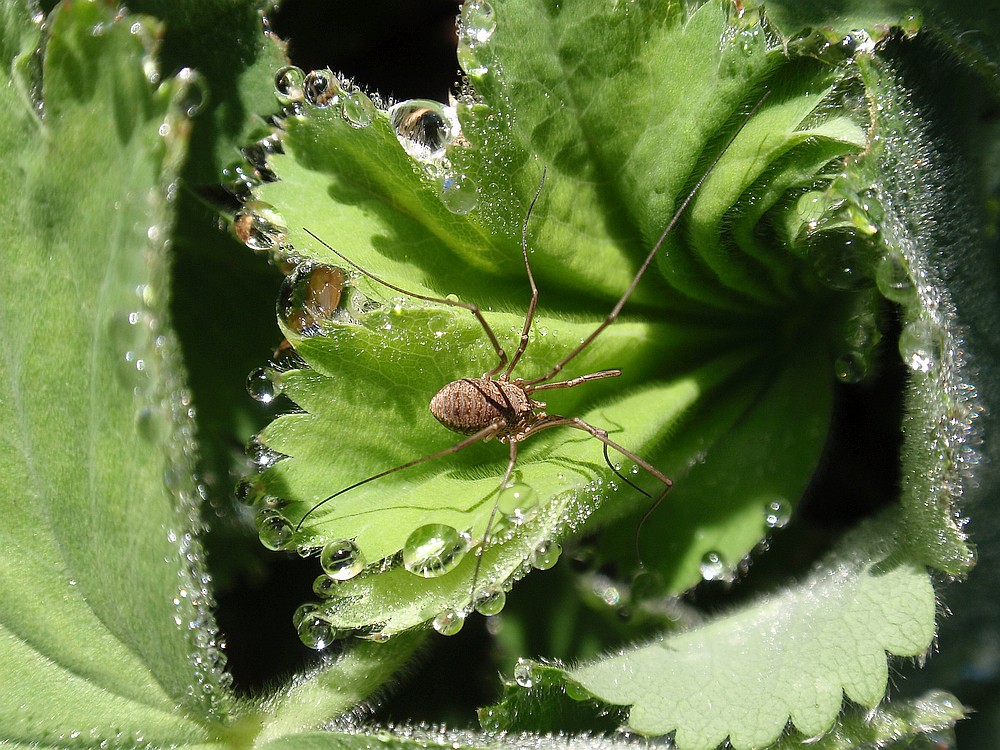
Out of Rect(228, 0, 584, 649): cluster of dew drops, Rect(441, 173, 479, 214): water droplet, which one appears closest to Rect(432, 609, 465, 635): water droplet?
Rect(228, 0, 584, 649): cluster of dew drops

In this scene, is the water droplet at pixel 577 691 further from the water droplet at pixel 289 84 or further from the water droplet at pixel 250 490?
the water droplet at pixel 289 84

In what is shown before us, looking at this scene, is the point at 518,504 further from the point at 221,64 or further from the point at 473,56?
the point at 221,64

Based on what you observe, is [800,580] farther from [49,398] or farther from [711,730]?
[49,398]

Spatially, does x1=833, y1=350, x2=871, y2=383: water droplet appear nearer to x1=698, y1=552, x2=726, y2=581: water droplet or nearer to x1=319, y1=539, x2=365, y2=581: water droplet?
x1=698, y1=552, x2=726, y2=581: water droplet

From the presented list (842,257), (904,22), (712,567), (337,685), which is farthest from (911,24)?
(337,685)

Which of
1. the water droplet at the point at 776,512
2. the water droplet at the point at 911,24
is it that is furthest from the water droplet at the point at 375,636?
the water droplet at the point at 911,24

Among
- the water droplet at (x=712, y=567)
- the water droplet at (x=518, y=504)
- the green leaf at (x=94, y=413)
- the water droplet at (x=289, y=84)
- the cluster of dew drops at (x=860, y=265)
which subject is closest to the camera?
the green leaf at (x=94, y=413)
